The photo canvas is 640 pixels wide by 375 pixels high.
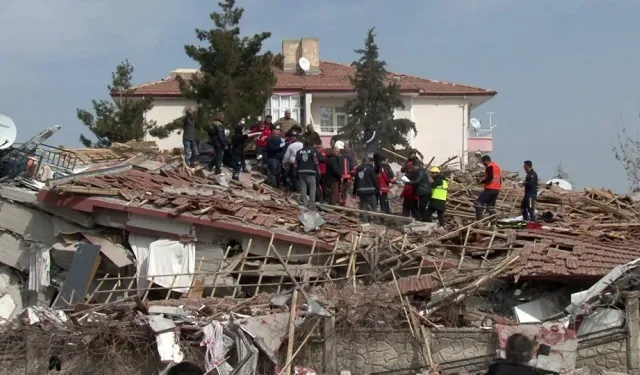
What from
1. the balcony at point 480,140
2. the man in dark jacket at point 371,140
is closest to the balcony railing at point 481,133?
the balcony at point 480,140

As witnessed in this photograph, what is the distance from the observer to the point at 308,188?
65.0 ft

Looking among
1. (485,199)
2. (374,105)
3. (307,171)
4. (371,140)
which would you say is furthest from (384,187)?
(374,105)

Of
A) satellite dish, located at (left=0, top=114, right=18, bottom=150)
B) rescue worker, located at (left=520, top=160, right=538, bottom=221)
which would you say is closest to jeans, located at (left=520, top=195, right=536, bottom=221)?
rescue worker, located at (left=520, top=160, right=538, bottom=221)

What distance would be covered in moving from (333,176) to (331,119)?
24158 millimetres

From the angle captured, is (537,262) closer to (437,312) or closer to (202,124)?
(437,312)

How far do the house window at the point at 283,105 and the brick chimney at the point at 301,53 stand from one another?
273cm

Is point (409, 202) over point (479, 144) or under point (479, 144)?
over

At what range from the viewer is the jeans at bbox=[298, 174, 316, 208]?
64.3 feet

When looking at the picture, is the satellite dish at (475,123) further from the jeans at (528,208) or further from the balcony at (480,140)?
the jeans at (528,208)

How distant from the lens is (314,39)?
46.2m

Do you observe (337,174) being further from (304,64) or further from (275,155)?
(304,64)

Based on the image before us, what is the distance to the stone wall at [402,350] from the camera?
13.1m

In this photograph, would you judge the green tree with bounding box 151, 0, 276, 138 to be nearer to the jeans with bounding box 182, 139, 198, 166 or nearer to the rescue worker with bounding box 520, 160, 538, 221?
the jeans with bounding box 182, 139, 198, 166

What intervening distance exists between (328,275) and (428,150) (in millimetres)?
30175
